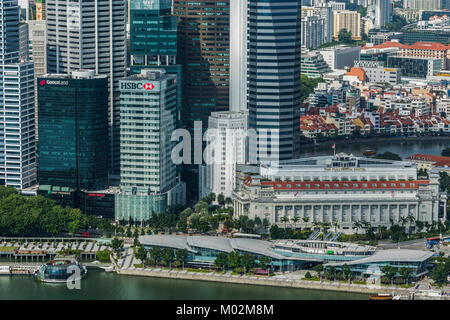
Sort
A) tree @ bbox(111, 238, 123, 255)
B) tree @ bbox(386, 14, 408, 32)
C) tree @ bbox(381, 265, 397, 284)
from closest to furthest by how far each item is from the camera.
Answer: tree @ bbox(381, 265, 397, 284) < tree @ bbox(111, 238, 123, 255) < tree @ bbox(386, 14, 408, 32)

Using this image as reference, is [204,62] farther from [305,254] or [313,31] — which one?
[313,31]

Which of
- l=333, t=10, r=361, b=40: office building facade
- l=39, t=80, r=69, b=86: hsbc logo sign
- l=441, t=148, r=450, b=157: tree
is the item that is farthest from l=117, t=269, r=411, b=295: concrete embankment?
l=333, t=10, r=361, b=40: office building facade

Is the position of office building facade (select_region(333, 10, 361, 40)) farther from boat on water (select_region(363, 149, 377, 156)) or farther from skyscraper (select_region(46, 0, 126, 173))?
skyscraper (select_region(46, 0, 126, 173))

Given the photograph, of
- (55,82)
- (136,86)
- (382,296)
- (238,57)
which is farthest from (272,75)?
(382,296)

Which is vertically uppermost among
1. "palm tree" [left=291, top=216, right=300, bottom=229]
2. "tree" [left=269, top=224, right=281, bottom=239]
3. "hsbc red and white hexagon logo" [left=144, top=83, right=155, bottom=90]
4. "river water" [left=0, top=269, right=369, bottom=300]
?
"hsbc red and white hexagon logo" [left=144, top=83, right=155, bottom=90]

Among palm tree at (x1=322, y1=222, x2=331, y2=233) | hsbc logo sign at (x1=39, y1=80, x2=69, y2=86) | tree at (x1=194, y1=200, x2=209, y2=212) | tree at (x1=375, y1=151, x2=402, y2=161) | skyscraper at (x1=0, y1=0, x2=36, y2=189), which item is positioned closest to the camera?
palm tree at (x1=322, y1=222, x2=331, y2=233)

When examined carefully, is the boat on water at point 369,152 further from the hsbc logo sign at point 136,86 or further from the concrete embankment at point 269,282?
the concrete embankment at point 269,282

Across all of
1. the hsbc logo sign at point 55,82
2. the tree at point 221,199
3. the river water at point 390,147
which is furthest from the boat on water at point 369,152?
the hsbc logo sign at point 55,82
